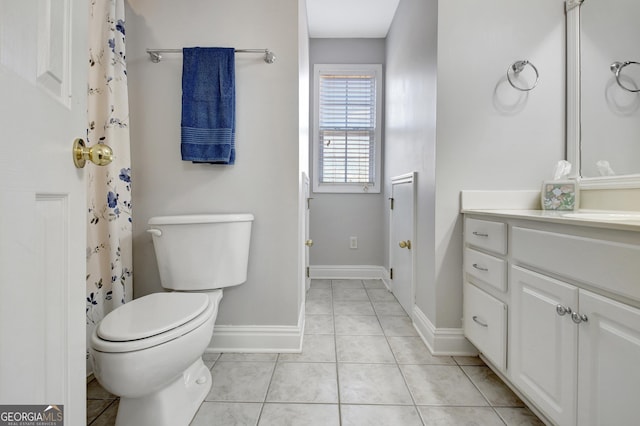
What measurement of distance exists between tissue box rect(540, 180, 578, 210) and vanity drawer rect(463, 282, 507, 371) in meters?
0.59

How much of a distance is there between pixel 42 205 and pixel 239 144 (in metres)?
1.26

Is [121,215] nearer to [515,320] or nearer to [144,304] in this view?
[144,304]

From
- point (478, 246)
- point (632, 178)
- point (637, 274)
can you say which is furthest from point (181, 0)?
point (632, 178)

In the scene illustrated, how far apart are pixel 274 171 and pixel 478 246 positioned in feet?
3.75

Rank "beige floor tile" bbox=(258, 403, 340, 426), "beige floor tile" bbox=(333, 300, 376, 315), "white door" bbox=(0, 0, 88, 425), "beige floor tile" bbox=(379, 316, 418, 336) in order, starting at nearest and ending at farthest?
"white door" bbox=(0, 0, 88, 425)
"beige floor tile" bbox=(258, 403, 340, 426)
"beige floor tile" bbox=(379, 316, 418, 336)
"beige floor tile" bbox=(333, 300, 376, 315)

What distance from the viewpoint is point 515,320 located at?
1.24m

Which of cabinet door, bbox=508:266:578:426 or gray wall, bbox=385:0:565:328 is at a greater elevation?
gray wall, bbox=385:0:565:328

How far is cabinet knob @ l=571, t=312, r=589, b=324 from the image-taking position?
3.00 feet

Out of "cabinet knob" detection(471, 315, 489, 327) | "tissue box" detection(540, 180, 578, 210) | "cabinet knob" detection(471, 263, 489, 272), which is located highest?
"tissue box" detection(540, 180, 578, 210)

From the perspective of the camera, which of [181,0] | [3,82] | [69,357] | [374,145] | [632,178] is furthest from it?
[374,145]

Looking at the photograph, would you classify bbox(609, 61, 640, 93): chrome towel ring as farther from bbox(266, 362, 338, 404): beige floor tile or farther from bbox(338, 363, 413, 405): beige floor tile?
bbox(266, 362, 338, 404): beige floor tile

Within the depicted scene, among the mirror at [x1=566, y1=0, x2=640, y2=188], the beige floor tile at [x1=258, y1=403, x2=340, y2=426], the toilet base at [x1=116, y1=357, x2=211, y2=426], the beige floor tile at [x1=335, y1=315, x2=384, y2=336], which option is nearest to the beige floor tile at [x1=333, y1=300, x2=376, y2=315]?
the beige floor tile at [x1=335, y1=315, x2=384, y2=336]

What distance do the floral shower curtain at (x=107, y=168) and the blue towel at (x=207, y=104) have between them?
31 cm

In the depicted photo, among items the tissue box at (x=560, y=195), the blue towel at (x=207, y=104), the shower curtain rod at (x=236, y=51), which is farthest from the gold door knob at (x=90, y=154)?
the tissue box at (x=560, y=195)
